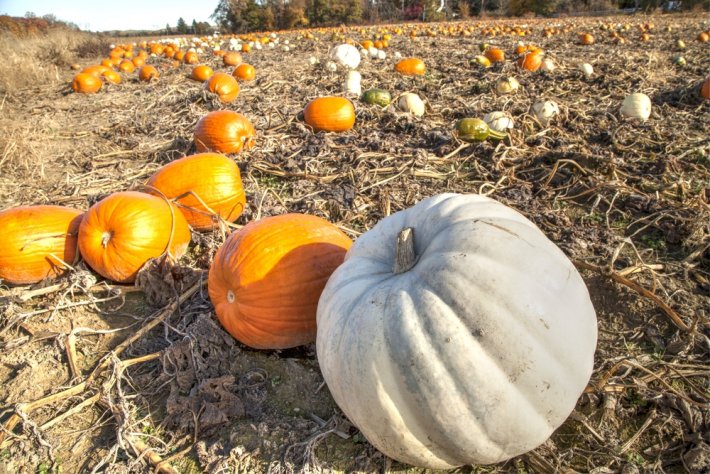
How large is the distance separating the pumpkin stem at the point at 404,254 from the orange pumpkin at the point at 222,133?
12.4 ft

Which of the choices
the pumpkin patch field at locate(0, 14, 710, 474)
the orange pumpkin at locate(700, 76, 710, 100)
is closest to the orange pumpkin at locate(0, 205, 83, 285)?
the pumpkin patch field at locate(0, 14, 710, 474)

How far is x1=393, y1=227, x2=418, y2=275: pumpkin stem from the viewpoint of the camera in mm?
1795

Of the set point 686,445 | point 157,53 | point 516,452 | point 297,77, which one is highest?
point 157,53

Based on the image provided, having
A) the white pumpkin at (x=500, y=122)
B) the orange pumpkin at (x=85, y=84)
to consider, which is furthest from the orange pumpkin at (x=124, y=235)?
the orange pumpkin at (x=85, y=84)

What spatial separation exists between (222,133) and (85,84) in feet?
27.4

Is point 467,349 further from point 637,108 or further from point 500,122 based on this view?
point 637,108

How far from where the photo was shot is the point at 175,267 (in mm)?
2977

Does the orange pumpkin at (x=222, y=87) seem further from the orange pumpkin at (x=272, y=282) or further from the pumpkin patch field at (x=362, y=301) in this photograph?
the orange pumpkin at (x=272, y=282)

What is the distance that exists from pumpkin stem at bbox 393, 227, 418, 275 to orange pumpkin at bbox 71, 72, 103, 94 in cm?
1203

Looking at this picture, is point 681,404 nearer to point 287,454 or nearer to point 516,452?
point 516,452

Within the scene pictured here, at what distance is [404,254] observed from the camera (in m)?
1.80

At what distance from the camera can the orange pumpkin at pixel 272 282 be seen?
2.27 m

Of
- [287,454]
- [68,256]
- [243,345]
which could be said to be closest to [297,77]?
[68,256]

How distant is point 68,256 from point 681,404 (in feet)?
12.8
